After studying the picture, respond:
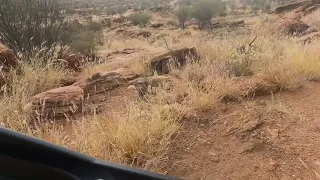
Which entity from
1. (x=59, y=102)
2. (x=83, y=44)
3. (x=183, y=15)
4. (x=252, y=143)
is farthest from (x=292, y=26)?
(x=183, y=15)

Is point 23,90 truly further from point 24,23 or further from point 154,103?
point 24,23

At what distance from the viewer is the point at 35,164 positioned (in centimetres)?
168

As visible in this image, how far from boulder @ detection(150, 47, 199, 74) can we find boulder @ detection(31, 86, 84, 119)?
210 centimetres

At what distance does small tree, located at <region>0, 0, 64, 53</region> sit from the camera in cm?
838

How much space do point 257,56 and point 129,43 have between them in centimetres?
1583

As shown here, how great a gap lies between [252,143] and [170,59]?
10.5 ft

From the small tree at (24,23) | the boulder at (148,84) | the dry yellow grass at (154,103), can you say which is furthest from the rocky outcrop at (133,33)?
the boulder at (148,84)

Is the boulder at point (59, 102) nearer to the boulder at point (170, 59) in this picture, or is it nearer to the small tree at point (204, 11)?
the boulder at point (170, 59)

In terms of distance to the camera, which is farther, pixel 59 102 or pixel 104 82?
pixel 104 82

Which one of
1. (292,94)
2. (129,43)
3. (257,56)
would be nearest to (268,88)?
(292,94)

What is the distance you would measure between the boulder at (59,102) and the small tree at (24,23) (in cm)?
381

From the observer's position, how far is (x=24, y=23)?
8656mm

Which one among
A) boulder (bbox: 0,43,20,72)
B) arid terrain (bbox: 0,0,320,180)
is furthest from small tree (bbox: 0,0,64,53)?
boulder (bbox: 0,43,20,72)

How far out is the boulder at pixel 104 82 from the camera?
5415 millimetres
